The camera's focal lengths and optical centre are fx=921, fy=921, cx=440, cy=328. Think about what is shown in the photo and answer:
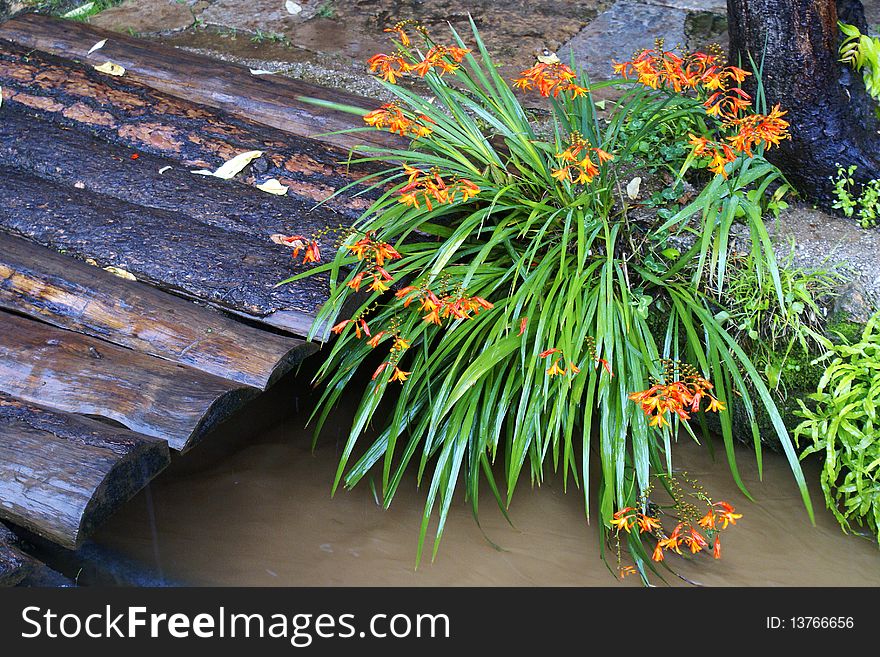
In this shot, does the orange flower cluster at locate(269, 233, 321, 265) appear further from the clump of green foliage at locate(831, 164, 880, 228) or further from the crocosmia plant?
the clump of green foliage at locate(831, 164, 880, 228)

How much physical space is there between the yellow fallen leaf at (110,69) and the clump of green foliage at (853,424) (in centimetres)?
282

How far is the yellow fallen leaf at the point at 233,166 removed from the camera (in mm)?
3084

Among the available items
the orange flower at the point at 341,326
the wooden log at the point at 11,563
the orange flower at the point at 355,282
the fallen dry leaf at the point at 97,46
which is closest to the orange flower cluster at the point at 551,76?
the orange flower at the point at 355,282

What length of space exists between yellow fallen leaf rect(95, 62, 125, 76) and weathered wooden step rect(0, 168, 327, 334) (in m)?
0.77

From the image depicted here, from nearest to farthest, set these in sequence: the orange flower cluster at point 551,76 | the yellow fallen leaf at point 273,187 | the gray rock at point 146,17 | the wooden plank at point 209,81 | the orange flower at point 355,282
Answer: the orange flower at point 355,282
the orange flower cluster at point 551,76
the yellow fallen leaf at point 273,187
the wooden plank at point 209,81
the gray rock at point 146,17

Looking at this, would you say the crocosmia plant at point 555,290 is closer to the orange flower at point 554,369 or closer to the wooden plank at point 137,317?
the orange flower at point 554,369

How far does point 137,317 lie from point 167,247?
27 cm

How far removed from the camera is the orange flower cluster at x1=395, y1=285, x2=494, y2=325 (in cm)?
224

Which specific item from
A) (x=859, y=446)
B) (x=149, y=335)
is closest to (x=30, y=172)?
(x=149, y=335)

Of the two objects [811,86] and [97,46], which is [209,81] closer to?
[97,46]

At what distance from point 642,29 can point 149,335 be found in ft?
10.2

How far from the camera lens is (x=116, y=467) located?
7.13ft

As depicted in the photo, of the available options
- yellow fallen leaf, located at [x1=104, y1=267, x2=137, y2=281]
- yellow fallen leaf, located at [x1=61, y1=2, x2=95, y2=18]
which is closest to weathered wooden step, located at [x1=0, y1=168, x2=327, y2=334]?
yellow fallen leaf, located at [x1=104, y1=267, x2=137, y2=281]
